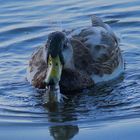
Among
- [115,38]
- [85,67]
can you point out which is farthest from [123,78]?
[115,38]

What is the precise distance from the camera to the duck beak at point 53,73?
9.19 metres

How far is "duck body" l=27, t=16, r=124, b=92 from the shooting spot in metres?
10.1

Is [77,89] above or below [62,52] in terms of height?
below

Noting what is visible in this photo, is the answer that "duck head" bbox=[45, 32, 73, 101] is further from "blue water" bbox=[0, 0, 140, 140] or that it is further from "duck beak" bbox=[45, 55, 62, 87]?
"blue water" bbox=[0, 0, 140, 140]

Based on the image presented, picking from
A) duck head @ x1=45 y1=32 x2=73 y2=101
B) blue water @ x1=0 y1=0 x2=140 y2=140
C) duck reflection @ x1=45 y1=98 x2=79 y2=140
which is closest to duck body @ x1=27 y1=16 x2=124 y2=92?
blue water @ x1=0 y1=0 x2=140 y2=140

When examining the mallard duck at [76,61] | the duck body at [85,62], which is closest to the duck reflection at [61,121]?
the mallard duck at [76,61]

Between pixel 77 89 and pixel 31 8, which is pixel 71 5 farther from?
pixel 77 89

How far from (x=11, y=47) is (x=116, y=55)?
1.88m

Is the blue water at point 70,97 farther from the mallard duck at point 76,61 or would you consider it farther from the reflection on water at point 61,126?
the mallard duck at point 76,61

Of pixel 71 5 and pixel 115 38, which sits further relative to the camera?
pixel 71 5

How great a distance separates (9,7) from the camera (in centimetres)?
1427

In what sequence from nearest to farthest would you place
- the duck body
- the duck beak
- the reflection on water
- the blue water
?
1. the reflection on water
2. the blue water
3. the duck beak
4. the duck body

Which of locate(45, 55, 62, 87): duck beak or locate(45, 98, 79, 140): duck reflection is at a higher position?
locate(45, 55, 62, 87): duck beak

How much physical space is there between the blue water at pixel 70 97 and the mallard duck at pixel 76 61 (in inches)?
7.2
